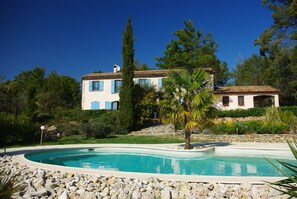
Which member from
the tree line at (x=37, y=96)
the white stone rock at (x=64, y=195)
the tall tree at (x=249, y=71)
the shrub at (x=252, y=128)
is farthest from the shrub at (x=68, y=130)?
the tall tree at (x=249, y=71)

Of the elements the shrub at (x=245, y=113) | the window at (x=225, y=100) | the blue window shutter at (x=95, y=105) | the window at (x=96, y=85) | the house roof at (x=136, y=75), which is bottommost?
the shrub at (x=245, y=113)

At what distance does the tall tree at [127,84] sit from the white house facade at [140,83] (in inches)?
196

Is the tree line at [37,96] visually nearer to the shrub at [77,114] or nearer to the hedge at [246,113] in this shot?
the shrub at [77,114]

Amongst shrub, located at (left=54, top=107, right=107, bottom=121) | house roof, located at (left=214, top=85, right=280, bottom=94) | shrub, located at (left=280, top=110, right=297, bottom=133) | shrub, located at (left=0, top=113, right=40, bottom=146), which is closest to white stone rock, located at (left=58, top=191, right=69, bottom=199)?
shrub, located at (left=0, top=113, right=40, bottom=146)

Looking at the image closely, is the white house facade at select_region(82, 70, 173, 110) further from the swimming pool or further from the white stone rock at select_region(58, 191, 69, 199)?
the white stone rock at select_region(58, 191, 69, 199)

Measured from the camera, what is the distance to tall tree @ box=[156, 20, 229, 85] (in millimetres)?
32250

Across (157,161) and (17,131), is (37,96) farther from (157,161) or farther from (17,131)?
(157,161)

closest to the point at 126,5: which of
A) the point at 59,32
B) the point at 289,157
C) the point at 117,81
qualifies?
the point at 59,32

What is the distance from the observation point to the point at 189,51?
3581 centimetres

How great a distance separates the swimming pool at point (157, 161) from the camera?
798cm

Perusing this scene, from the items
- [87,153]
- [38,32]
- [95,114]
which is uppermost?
[38,32]

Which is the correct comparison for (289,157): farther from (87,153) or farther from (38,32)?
(38,32)

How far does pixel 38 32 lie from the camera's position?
19.2 m

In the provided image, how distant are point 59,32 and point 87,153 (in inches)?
603
